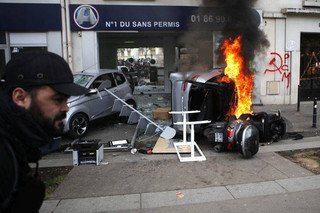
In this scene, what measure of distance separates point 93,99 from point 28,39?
437cm

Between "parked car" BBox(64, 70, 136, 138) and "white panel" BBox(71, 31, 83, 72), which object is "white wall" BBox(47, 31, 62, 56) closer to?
"white panel" BBox(71, 31, 83, 72)

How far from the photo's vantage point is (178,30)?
11617 millimetres

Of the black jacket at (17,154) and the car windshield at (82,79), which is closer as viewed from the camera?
the black jacket at (17,154)

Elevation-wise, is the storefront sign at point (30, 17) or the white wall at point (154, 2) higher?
the white wall at point (154, 2)

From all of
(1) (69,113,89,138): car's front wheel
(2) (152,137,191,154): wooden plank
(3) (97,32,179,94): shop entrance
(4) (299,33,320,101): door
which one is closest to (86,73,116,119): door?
(1) (69,113,89,138): car's front wheel

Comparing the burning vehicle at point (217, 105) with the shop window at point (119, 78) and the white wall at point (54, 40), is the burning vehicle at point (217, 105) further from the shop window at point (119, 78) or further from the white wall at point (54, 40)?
the white wall at point (54, 40)

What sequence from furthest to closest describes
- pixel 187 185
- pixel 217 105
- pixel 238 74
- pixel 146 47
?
pixel 146 47, pixel 238 74, pixel 217 105, pixel 187 185

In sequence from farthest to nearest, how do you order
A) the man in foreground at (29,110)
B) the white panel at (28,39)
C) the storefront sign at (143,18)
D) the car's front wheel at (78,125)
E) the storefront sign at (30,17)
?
the storefront sign at (143,18) → the white panel at (28,39) → the storefront sign at (30,17) → the car's front wheel at (78,125) → the man in foreground at (29,110)

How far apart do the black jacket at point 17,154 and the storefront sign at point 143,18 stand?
9.87 metres

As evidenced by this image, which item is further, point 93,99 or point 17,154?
point 93,99

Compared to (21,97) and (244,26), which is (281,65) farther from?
(21,97)

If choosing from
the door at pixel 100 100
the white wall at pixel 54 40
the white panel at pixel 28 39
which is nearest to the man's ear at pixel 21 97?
the door at pixel 100 100

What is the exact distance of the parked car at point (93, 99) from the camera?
7590 millimetres

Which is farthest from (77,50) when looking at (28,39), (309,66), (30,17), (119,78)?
(309,66)
